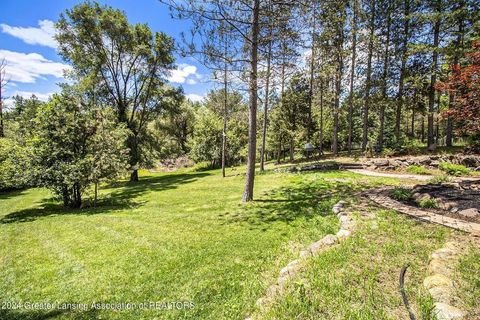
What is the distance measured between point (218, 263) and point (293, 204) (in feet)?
11.2

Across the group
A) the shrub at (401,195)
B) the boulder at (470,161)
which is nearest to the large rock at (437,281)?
the shrub at (401,195)

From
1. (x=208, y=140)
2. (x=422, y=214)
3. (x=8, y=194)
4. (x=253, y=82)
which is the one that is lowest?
(x=8, y=194)

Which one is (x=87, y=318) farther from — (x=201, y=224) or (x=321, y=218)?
(x=321, y=218)

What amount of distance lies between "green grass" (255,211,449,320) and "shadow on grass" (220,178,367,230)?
1937mm

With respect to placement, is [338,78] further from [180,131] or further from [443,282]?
[180,131]

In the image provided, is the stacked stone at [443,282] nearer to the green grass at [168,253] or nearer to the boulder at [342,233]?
the boulder at [342,233]

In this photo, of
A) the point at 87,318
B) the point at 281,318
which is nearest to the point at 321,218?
the point at 281,318

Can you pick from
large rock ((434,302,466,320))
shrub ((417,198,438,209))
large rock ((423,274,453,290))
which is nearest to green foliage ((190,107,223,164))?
shrub ((417,198,438,209))

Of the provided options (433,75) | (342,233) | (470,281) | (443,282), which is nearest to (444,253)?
(470,281)

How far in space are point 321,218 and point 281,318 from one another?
3.23m

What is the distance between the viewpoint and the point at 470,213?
445cm

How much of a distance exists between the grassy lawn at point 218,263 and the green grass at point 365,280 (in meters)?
0.01

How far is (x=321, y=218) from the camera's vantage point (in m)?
5.30

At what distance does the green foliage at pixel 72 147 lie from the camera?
9141 mm
